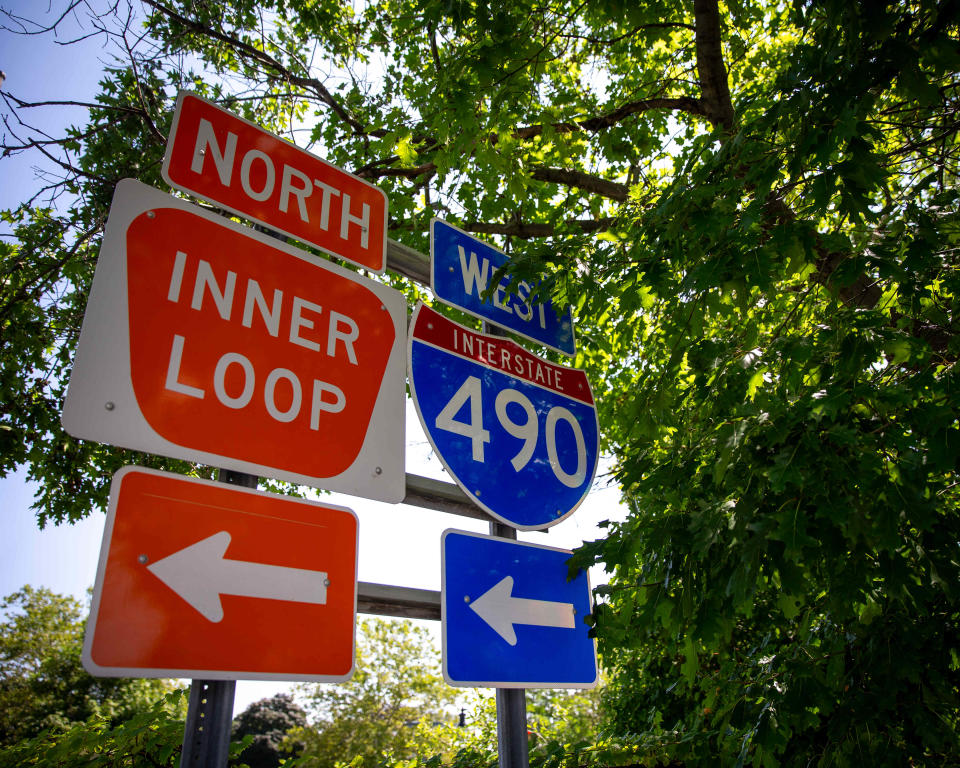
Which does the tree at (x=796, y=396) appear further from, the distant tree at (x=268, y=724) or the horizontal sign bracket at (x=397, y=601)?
the distant tree at (x=268, y=724)

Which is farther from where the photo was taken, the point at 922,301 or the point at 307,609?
the point at 922,301

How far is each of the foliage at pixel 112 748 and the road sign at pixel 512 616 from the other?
1.66 metres

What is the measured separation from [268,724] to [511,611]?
965 inches

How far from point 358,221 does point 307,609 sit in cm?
125

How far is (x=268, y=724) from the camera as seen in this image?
22109mm

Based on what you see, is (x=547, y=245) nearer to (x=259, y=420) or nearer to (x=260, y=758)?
(x=259, y=420)

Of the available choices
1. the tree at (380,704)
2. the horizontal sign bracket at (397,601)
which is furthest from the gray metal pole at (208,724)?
the tree at (380,704)

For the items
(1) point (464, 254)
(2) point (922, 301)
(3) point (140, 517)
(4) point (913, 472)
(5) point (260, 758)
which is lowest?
(5) point (260, 758)

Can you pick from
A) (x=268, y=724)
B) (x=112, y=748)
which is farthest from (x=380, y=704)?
(x=112, y=748)

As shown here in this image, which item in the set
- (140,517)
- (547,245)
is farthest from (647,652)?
(140,517)

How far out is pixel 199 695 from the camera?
125 centimetres

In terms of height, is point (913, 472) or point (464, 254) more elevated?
point (464, 254)

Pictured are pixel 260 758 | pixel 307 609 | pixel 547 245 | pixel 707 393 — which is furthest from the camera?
pixel 260 758

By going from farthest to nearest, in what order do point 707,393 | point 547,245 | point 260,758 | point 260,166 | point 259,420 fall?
point 260,758, point 547,245, point 707,393, point 260,166, point 259,420
